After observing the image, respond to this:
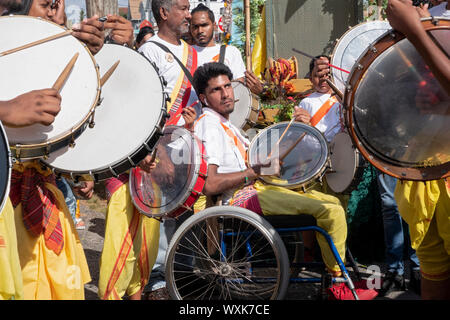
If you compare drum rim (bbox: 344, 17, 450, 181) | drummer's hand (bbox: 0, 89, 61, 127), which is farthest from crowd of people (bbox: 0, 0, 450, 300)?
drum rim (bbox: 344, 17, 450, 181)

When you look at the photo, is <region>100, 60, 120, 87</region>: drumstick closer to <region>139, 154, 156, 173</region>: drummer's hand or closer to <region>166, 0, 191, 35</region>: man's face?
<region>139, 154, 156, 173</region>: drummer's hand

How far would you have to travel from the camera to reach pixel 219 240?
12.2 feet

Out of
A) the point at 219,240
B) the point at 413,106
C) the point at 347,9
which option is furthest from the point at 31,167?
the point at 347,9

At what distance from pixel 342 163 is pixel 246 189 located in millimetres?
813

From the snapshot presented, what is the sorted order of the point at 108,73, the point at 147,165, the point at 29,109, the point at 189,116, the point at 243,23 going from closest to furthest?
1. the point at 29,109
2. the point at 108,73
3. the point at 147,165
4. the point at 189,116
5. the point at 243,23

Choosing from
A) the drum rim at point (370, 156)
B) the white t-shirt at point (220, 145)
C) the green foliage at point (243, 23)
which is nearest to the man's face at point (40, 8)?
the white t-shirt at point (220, 145)

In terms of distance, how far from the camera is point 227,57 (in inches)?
195

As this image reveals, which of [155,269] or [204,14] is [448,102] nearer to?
[155,269]

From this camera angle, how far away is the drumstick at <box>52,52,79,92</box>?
236 centimetres

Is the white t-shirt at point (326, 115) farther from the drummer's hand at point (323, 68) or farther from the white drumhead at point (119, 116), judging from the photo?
the white drumhead at point (119, 116)

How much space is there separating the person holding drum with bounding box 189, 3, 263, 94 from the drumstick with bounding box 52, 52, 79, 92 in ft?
7.67

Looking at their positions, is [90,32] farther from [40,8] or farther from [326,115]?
[326,115]

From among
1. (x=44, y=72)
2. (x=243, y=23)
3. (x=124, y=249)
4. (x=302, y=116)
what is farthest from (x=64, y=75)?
(x=243, y=23)

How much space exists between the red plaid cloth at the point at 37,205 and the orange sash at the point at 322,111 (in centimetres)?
276
